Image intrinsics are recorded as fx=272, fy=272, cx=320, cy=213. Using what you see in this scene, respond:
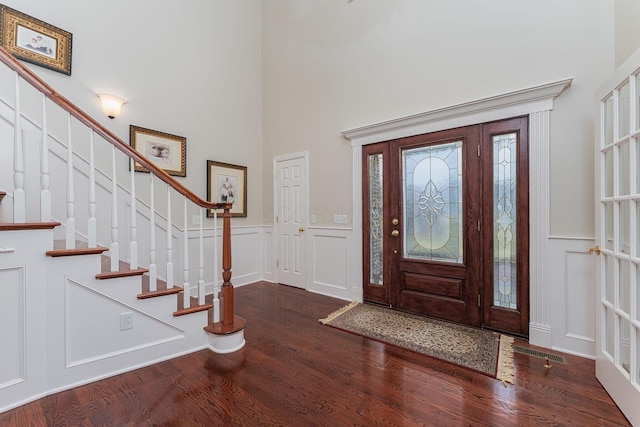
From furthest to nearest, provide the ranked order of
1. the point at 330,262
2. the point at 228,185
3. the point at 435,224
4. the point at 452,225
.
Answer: the point at 228,185, the point at 330,262, the point at 435,224, the point at 452,225

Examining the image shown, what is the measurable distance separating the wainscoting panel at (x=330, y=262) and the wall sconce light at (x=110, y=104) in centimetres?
274

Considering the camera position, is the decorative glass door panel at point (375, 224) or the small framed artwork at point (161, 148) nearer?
the small framed artwork at point (161, 148)

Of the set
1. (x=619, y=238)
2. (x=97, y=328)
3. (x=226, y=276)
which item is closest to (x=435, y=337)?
(x=619, y=238)

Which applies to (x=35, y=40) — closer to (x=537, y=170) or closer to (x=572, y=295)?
(x=537, y=170)

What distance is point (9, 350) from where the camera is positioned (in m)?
1.61

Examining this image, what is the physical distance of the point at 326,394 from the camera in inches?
69.1

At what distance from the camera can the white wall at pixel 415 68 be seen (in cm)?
227

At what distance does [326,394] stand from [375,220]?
2.13 metres

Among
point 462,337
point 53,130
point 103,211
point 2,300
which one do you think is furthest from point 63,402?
point 462,337

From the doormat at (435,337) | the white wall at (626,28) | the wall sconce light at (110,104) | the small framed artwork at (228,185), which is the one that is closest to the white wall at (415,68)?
the white wall at (626,28)

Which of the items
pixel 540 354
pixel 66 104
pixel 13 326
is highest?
pixel 66 104

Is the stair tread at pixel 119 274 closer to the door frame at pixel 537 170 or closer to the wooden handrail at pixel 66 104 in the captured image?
the wooden handrail at pixel 66 104

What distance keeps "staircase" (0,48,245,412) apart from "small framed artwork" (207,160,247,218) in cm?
131

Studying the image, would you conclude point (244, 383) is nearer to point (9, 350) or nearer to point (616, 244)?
point (9, 350)
